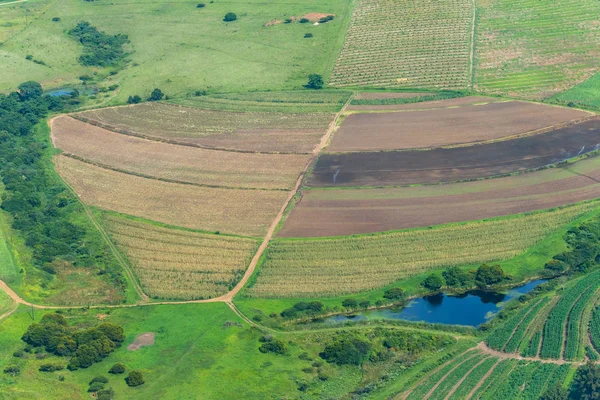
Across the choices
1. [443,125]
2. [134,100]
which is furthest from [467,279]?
[134,100]

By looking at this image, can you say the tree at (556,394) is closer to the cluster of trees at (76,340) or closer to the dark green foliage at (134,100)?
the cluster of trees at (76,340)

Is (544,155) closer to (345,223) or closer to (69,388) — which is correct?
(345,223)

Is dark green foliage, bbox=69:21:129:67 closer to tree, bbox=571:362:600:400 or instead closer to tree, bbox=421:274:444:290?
tree, bbox=421:274:444:290

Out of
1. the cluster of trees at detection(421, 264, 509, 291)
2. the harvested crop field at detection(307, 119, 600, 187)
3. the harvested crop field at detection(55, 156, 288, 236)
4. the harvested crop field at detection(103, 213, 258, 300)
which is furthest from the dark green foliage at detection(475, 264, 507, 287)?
the harvested crop field at detection(55, 156, 288, 236)

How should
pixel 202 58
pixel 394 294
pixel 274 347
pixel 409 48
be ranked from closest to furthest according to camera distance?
pixel 274 347 → pixel 394 294 → pixel 409 48 → pixel 202 58

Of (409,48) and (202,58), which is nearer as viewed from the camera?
(409,48)

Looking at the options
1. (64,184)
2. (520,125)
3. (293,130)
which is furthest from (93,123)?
(520,125)

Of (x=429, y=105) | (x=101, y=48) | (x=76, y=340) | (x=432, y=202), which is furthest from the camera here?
(x=101, y=48)

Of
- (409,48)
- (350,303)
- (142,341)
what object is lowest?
(142,341)

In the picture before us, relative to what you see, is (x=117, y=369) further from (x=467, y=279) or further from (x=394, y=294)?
(x=467, y=279)
